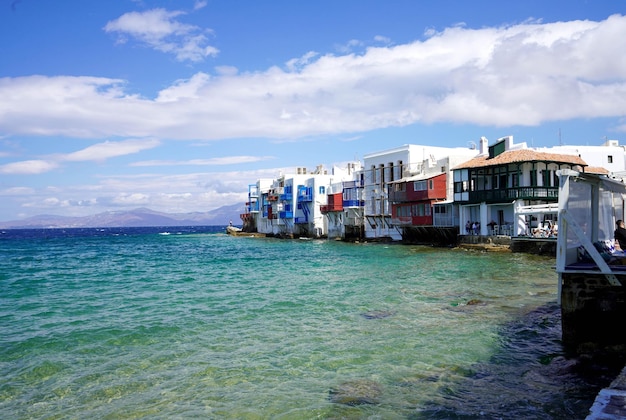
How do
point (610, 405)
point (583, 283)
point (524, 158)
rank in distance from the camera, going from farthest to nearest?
point (524, 158) < point (583, 283) < point (610, 405)

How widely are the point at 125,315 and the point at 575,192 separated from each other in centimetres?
1539

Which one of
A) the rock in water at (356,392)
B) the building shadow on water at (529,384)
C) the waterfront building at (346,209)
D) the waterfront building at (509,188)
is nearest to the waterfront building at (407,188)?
the waterfront building at (346,209)

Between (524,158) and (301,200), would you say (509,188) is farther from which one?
(301,200)

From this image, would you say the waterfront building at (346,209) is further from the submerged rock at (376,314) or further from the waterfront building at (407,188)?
the submerged rock at (376,314)

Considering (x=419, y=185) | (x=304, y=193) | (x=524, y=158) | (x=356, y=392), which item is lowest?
(x=356, y=392)

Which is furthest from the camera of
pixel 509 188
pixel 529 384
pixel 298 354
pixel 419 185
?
pixel 419 185

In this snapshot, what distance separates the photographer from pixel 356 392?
988 cm

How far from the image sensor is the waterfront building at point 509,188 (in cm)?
4350

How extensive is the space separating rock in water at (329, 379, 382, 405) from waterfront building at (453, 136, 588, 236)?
34.5 m

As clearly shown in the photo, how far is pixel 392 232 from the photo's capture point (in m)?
62.5

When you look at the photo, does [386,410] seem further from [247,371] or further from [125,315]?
[125,315]

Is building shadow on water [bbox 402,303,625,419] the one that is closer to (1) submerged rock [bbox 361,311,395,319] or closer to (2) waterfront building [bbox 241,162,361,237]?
(1) submerged rock [bbox 361,311,395,319]

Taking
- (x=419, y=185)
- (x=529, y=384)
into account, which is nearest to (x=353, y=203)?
(x=419, y=185)

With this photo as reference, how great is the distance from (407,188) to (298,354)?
148 feet
